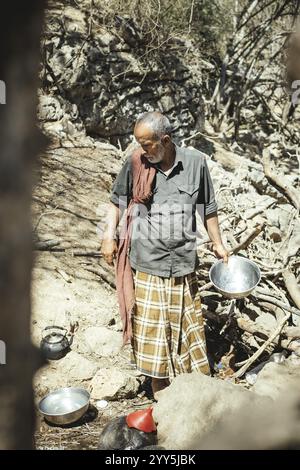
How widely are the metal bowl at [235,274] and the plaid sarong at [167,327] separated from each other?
1.08ft

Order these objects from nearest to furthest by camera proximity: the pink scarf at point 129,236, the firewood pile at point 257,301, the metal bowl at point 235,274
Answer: the pink scarf at point 129,236
the metal bowl at point 235,274
the firewood pile at point 257,301

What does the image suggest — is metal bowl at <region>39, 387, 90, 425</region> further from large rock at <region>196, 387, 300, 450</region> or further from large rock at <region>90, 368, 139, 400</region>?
large rock at <region>196, 387, 300, 450</region>

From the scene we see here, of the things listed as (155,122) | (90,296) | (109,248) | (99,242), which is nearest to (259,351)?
(109,248)

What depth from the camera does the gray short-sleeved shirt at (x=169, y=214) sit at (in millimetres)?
3457

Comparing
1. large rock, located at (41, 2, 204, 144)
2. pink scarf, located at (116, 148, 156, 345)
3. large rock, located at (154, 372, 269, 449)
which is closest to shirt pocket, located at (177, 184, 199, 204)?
pink scarf, located at (116, 148, 156, 345)

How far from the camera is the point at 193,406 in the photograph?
3.11m

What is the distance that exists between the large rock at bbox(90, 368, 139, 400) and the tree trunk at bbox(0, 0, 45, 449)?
274cm

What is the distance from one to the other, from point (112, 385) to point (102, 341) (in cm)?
59

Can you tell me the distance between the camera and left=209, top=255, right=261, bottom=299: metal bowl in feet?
12.9

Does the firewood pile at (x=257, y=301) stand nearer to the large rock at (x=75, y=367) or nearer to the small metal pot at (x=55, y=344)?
the large rock at (x=75, y=367)

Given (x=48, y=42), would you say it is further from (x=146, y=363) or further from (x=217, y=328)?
(x=146, y=363)

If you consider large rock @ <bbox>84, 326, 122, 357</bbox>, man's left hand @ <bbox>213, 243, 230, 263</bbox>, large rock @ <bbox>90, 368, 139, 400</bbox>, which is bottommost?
large rock @ <bbox>90, 368, 139, 400</bbox>

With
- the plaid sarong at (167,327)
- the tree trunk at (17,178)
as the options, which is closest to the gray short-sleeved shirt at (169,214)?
the plaid sarong at (167,327)

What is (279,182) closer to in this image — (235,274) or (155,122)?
(235,274)
